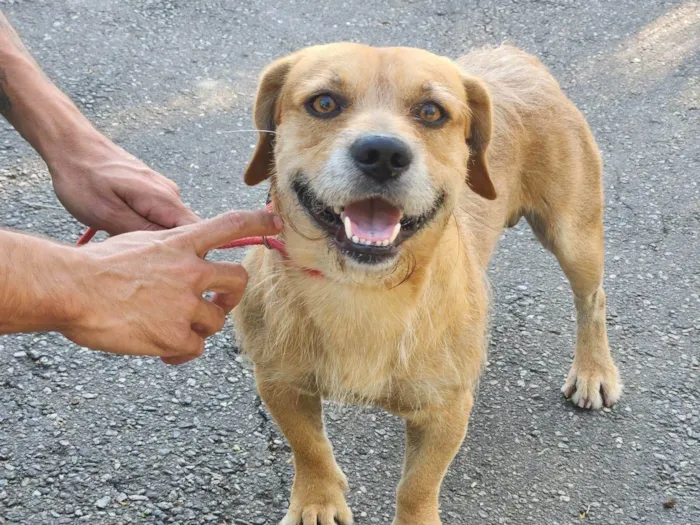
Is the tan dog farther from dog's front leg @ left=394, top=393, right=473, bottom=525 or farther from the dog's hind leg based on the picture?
the dog's hind leg

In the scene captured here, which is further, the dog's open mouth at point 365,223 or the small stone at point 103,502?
the small stone at point 103,502

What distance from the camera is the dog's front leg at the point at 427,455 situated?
310 centimetres

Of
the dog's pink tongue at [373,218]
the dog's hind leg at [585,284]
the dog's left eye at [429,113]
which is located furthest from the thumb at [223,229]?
the dog's hind leg at [585,284]

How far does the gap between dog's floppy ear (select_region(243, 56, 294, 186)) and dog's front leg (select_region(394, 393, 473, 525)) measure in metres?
1.04

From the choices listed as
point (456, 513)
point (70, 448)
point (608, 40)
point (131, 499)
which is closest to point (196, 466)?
point (131, 499)

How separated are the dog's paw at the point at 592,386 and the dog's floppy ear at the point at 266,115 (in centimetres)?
195

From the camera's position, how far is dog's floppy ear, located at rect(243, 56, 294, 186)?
2.98 metres

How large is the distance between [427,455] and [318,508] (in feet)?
1.87

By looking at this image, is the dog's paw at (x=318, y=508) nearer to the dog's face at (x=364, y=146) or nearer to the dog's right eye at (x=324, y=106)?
the dog's face at (x=364, y=146)

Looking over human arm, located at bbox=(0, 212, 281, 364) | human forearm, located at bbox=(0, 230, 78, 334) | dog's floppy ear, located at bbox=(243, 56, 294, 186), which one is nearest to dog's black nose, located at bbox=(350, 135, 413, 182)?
human arm, located at bbox=(0, 212, 281, 364)

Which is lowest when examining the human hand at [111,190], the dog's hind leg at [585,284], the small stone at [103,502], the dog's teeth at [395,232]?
the small stone at [103,502]

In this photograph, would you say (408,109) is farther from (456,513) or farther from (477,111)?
(456,513)

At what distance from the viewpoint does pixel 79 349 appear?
411 cm

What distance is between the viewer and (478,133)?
3.18 meters
